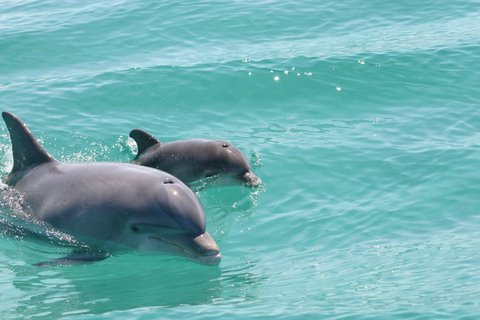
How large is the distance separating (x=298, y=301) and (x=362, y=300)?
0.69 metres

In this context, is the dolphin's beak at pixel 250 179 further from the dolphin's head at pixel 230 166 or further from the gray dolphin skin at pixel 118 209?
the gray dolphin skin at pixel 118 209

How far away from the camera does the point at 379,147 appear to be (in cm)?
1580

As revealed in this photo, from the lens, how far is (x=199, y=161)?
47.0ft

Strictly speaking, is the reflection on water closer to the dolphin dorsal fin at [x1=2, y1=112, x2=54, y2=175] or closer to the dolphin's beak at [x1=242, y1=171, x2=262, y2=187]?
the dolphin dorsal fin at [x1=2, y1=112, x2=54, y2=175]

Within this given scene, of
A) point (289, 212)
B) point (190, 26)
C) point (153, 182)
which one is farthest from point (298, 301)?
point (190, 26)

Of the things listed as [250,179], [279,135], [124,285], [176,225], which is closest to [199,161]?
[250,179]

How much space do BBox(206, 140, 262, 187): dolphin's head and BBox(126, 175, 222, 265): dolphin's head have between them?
292 centimetres

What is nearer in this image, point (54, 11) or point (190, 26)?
point (190, 26)

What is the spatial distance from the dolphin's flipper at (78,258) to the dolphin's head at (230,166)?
309cm

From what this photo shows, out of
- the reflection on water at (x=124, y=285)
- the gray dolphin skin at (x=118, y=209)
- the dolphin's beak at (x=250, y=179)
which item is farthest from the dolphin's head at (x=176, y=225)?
the dolphin's beak at (x=250, y=179)

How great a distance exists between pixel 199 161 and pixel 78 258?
343 cm

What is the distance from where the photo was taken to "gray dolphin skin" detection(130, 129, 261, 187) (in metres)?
14.3

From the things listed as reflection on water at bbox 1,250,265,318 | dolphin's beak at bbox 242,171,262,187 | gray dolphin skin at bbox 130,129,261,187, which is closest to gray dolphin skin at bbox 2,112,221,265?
reflection on water at bbox 1,250,265,318

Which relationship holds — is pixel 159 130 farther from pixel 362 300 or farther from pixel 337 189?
pixel 362 300
